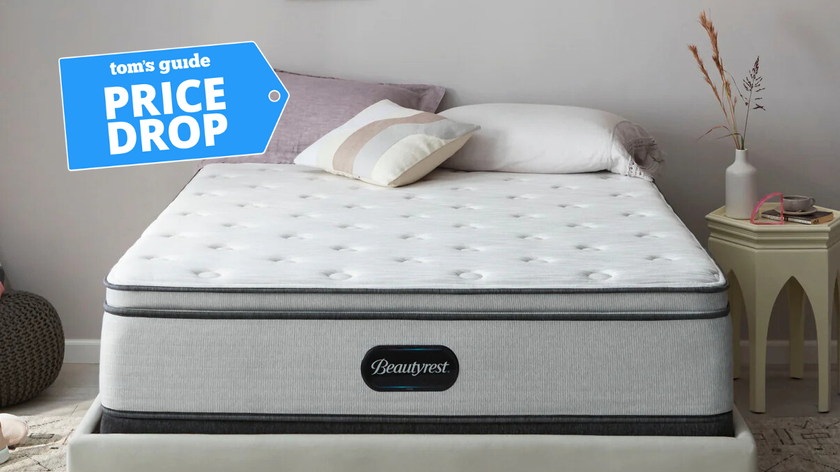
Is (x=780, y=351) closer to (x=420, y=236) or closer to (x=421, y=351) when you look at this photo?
(x=420, y=236)

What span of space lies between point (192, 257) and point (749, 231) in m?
1.39

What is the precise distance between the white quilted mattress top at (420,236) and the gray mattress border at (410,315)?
0.15 feet

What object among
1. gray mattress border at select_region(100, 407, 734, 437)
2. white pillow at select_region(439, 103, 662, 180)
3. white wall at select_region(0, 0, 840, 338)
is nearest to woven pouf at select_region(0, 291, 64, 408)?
white wall at select_region(0, 0, 840, 338)

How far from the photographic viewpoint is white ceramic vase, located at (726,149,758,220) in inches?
89.3

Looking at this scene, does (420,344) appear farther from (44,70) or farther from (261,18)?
(44,70)

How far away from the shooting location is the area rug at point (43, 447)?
6.54 feet

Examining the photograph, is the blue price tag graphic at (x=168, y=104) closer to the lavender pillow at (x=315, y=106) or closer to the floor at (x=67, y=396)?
the lavender pillow at (x=315, y=106)

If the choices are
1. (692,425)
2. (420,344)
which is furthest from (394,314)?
(692,425)

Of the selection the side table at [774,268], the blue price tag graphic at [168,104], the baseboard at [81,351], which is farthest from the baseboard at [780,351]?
the baseboard at [81,351]

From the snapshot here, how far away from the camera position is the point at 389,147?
220cm

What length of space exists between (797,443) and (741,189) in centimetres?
66

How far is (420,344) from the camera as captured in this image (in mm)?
1474

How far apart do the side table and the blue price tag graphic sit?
142 cm

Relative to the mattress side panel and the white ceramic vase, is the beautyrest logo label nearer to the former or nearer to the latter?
the mattress side panel
